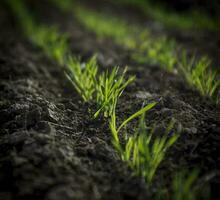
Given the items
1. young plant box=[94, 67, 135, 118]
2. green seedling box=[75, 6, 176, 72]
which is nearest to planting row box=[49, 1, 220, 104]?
green seedling box=[75, 6, 176, 72]

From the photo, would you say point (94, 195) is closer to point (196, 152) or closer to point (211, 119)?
point (196, 152)

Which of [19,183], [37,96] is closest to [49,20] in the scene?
[37,96]

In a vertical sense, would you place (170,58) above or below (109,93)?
above

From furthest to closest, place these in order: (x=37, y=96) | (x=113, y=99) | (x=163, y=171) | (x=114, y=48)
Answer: (x=114, y=48), (x=37, y=96), (x=113, y=99), (x=163, y=171)

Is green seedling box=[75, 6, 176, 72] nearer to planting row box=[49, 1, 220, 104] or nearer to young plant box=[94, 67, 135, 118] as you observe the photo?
planting row box=[49, 1, 220, 104]

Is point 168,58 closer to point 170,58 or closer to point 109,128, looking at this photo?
point 170,58

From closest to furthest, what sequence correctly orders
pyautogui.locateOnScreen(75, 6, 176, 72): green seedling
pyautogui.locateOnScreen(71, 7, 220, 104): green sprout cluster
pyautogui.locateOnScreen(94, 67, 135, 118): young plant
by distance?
pyautogui.locateOnScreen(94, 67, 135, 118): young plant → pyautogui.locateOnScreen(71, 7, 220, 104): green sprout cluster → pyautogui.locateOnScreen(75, 6, 176, 72): green seedling

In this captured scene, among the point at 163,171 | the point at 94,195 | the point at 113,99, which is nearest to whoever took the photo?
the point at 94,195

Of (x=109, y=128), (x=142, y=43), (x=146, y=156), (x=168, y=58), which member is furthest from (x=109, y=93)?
(x=142, y=43)

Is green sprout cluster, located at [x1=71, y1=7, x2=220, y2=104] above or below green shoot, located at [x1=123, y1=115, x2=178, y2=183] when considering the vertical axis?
above

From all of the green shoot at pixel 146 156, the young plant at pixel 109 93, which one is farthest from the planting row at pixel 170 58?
the green shoot at pixel 146 156

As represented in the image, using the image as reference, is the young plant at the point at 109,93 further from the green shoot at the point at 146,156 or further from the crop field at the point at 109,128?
the green shoot at the point at 146,156
